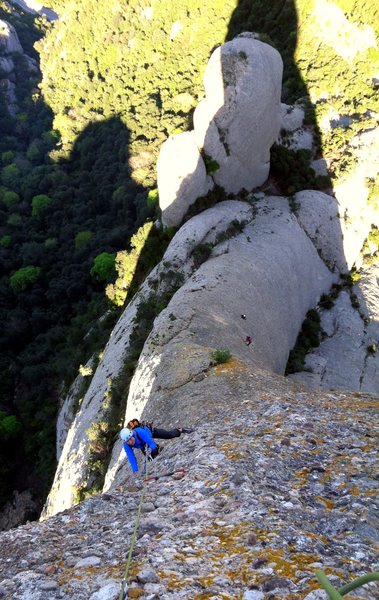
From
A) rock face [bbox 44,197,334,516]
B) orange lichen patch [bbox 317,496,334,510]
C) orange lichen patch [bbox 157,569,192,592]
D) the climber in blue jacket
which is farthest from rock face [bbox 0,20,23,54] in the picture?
orange lichen patch [bbox 157,569,192,592]

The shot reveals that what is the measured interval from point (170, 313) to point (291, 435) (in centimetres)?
1237

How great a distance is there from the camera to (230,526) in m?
7.22

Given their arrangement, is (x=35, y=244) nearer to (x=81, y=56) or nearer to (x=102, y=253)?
(x=102, y=253)

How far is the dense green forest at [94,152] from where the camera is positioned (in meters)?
41.6

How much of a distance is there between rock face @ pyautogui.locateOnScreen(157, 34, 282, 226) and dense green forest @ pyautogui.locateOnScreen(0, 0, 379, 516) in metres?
4.76

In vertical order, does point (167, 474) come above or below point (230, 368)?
below

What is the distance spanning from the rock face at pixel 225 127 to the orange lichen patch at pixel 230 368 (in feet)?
60.0

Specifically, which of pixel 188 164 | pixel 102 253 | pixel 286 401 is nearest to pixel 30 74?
pixel 102 253

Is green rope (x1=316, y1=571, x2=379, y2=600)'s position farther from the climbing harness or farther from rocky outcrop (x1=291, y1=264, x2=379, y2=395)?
rocky outcrop (x1=291, y1=264, x2=379, y2=395)

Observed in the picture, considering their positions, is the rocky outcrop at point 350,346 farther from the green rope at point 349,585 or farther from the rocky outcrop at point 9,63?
the rocky outcrop at point 9,63

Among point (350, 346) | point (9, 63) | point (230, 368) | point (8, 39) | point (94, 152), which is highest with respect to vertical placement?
point (8, 39)

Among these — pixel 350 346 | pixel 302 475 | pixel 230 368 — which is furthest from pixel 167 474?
pixel 350 346

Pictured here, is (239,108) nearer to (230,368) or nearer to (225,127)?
(225,127)

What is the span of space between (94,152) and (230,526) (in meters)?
73.3
